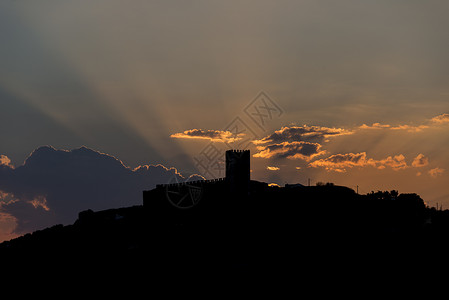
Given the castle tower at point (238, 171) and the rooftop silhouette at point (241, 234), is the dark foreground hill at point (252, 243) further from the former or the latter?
the castle tower at point (238, 171)

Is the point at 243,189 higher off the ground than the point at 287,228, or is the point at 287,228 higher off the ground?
the point at 243,189

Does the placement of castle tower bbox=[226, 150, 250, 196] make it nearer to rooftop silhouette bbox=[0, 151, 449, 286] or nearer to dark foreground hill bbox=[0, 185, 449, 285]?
rooftop silhouette bbox=[0, 151, 449, 286]

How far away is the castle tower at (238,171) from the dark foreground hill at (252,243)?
1871 millimetres

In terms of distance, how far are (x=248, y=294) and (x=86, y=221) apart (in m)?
42.9

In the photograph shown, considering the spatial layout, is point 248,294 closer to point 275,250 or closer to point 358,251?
point 275,250

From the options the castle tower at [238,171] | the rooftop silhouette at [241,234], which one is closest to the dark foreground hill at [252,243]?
the rooftop silhouette at [241,234]

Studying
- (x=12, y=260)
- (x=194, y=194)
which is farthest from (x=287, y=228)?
(x=12, y=260)

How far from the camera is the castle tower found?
69.1 metres

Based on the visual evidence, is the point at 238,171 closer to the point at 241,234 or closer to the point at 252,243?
the point at 241,234

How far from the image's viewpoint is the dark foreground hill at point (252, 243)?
46.0 metres

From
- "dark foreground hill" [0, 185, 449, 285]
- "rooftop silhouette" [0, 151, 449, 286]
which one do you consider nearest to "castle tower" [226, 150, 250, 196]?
"rooftop silhouette" [0, 151, 449, 286]

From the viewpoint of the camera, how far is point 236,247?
51688 millimetres

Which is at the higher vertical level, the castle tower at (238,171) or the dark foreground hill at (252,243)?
the castle tower at (238,171)

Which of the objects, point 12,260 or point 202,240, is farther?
point 12,260
